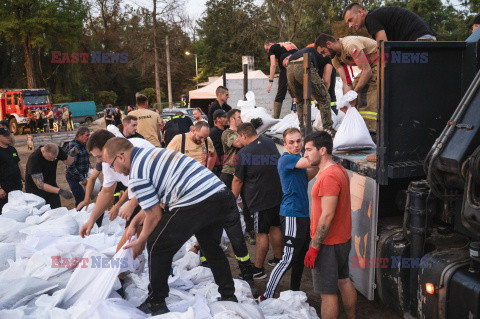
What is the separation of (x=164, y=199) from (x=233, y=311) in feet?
3.19

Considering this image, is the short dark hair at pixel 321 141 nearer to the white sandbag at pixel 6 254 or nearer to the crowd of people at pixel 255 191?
the crowd of people at pixel 255 191

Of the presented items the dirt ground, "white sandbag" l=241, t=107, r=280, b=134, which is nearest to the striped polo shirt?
the dirt ground

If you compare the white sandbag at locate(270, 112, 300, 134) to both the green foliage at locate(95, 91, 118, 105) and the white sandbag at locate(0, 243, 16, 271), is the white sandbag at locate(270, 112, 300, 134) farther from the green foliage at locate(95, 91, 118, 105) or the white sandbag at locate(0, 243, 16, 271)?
the green foliage at locate(95, 91, 118, 105)

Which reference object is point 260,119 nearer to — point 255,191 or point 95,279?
point 255,191

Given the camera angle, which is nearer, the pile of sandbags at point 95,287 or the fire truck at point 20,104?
the pile of sandbags at point 95,287

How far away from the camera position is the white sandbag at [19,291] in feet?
10.7

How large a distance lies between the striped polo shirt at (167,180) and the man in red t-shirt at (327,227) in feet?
2.60

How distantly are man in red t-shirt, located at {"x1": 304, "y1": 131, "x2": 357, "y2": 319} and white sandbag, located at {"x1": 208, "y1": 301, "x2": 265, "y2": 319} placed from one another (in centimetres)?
53

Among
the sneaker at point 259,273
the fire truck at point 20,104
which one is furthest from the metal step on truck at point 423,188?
the fire truck at point 20,104

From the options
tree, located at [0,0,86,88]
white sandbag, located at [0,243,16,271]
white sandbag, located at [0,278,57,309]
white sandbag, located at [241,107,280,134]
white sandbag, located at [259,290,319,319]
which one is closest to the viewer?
white sandbag, located at [0,278,57,309]

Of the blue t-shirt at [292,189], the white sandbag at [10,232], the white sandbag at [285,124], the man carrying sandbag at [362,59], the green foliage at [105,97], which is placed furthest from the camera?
the green foliage at [105,97]

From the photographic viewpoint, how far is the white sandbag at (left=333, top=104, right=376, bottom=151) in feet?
13.1

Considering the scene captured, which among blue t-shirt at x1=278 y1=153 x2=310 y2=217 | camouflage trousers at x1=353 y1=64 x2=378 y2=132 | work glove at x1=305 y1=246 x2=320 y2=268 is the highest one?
camouflage trousers at x1=353 y1=64 x2=378 y2=132

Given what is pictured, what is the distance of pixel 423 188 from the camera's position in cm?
275
